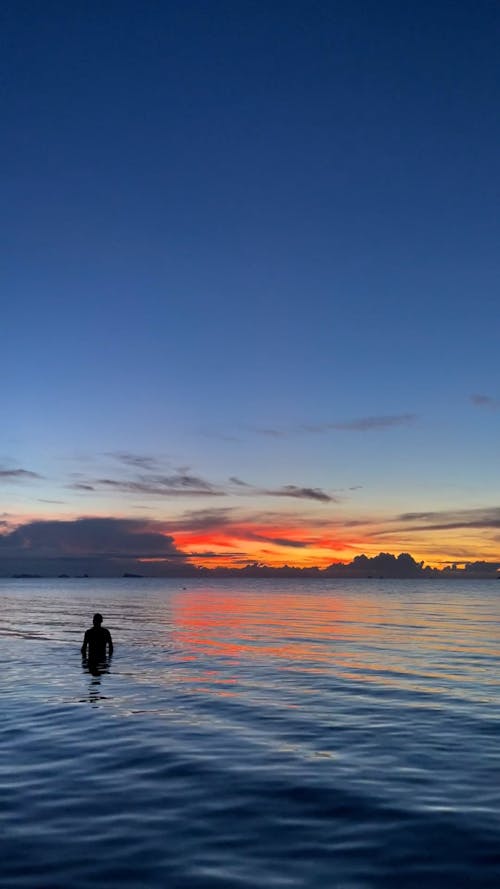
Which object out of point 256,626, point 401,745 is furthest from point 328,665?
point 256,626

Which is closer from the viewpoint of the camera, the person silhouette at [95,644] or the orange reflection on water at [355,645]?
the orange reflection on water at [355,645]

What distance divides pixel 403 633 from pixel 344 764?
40753mm

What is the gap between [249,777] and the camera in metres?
13.8

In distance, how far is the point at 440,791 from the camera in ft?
42.7

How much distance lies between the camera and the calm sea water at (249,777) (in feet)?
30.7

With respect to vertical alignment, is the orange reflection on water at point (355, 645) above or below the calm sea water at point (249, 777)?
below

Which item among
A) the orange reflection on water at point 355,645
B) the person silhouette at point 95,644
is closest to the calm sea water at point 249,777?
the orange reflection on water at point 355,645

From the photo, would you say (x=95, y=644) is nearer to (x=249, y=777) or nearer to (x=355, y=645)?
(x=355, y=645)

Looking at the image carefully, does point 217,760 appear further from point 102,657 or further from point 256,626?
point 256,626

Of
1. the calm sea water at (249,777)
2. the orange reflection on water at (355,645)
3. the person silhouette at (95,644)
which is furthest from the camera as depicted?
the person silhouette at (95,644)

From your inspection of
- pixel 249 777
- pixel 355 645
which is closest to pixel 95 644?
pixel 355 645

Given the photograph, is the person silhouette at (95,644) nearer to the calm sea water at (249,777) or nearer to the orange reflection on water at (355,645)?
the calm sea water at (249,777)

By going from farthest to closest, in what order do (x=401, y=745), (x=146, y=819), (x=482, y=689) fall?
(x=482, y=689)
(x=401, y=745)
(x=146, y=819)

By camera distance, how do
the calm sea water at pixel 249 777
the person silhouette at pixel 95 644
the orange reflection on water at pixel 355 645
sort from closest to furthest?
the calm sea water at pixel 249 777 → the orange reflection on water at pixel 355 645 → the person silhouette at pixel 95 644
